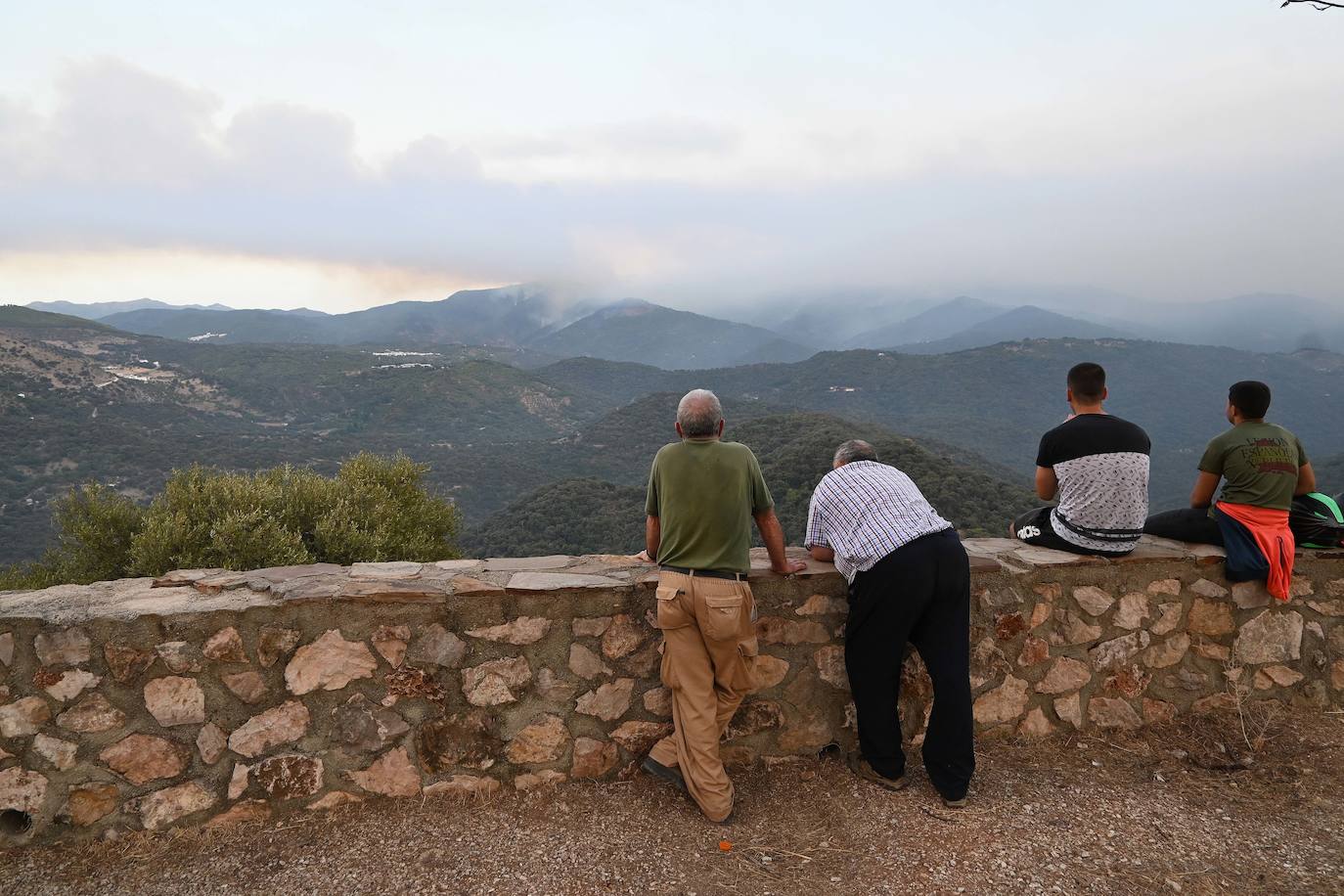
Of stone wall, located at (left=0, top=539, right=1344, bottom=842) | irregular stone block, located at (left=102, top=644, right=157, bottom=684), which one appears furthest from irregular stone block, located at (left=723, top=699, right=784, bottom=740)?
irregular stone block, located at (left=102, top=644, right=157, bottom=684)

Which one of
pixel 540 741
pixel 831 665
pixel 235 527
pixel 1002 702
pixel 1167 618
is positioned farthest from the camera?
pixel 235 527

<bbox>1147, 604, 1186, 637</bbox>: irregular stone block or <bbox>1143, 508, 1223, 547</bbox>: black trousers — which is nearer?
<bbox>1147, 604, 1186, 637</bbox>: irregular stone block

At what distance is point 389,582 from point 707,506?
1407mm

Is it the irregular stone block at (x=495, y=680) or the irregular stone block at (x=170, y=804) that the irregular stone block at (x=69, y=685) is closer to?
the irregular stone block at (x=170, y=804)

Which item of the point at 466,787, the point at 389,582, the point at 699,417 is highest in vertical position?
the point at 699,417

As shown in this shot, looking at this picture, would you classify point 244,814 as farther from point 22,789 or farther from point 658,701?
point 658,701

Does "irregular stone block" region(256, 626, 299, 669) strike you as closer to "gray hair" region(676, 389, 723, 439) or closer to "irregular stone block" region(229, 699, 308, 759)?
"irregular stone block" region(229, 699, 308, 759)

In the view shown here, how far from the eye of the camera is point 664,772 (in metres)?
2.99

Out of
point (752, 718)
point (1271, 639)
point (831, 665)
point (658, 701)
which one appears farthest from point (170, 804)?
point (1271, 639)

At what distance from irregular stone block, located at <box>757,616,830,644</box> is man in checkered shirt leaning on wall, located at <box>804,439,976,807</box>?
173mm

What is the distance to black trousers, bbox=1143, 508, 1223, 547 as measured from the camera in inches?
142

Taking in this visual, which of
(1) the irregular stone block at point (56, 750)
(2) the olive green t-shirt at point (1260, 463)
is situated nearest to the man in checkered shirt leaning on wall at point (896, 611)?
(2) the olive green t-shirt at point (1260, 463)

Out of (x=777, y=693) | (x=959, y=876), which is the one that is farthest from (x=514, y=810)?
(x=959, y=876)

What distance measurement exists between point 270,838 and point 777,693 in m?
2.15
